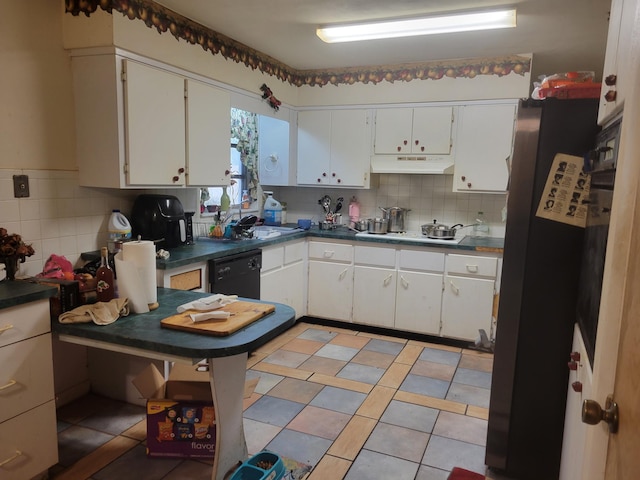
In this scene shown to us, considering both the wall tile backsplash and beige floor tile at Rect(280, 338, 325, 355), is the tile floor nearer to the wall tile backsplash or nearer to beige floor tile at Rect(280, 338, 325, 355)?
beige floor tile at Rect(280, 338, 325, 355)

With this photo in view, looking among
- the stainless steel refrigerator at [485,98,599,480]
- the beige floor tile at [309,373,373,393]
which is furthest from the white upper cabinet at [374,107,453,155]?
the beige floor tile at [309,373,373,393]

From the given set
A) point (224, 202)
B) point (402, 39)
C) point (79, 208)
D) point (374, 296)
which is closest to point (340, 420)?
point (374, 296)

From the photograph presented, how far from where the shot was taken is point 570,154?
189 cm

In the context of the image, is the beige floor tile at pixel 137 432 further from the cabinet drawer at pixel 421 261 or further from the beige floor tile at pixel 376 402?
the cabinet drawer at pixel 421 261

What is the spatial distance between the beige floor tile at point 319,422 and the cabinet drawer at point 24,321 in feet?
4.47

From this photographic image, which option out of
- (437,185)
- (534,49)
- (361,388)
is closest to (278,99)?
(437,185)

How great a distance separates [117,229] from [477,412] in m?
→ 2.47

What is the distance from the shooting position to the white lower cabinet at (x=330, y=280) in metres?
4.09

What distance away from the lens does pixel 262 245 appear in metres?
3.52

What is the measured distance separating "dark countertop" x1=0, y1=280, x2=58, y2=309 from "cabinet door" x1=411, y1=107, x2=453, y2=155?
10.1 ft

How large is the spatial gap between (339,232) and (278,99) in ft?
4.40

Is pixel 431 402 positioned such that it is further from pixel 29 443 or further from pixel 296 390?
pixel 29 443

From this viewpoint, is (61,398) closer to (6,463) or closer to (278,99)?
(6,463)

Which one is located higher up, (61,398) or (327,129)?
(327,129)
